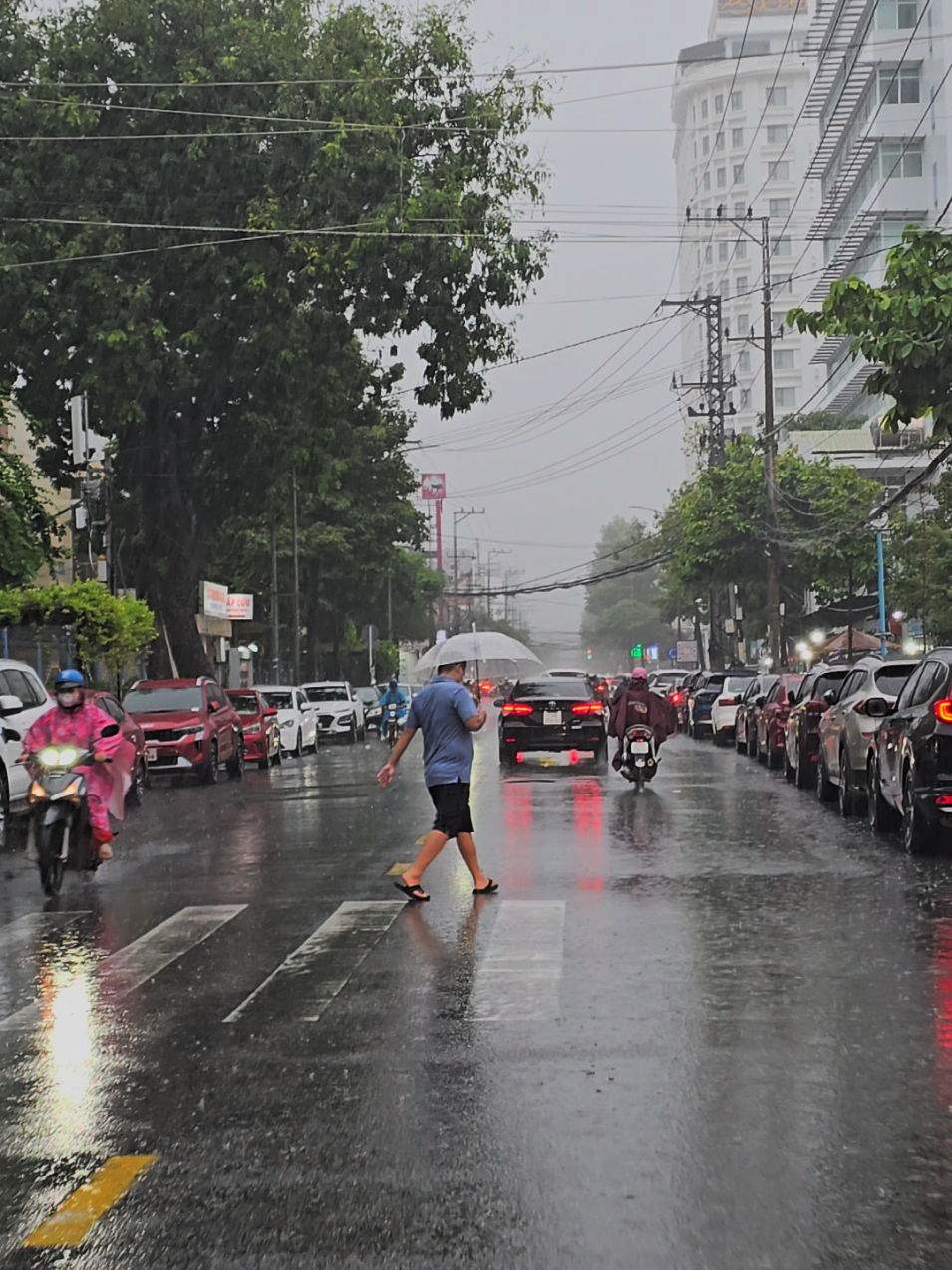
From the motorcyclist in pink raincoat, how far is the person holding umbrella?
9.06ft

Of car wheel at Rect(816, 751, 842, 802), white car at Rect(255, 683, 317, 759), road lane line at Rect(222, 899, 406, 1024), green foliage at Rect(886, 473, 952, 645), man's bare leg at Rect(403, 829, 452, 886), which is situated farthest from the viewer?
green foliage at Rect(886, 473, 952, 645)

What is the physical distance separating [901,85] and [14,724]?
70264 millimetres

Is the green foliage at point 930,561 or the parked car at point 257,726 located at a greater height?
the green foliage at point 930,561

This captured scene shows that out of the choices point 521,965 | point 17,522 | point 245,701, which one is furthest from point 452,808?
point 245,701

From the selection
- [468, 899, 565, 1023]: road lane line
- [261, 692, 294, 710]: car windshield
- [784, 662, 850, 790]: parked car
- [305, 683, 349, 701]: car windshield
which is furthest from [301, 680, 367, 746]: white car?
[468, 899, 565, 1023]: road lane line

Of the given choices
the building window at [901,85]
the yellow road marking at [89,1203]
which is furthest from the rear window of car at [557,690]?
the building window at [901,85]

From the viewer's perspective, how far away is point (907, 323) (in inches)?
600

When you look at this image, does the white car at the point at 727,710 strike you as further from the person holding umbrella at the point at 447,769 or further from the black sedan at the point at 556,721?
the person holding umbrella at the point at 447,769

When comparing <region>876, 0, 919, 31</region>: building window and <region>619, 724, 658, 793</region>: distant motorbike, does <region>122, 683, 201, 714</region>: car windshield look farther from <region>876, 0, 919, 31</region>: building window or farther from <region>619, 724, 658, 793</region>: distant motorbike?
<region>876, 0, 919, 31</region>: building window

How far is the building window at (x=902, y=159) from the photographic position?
255 ft

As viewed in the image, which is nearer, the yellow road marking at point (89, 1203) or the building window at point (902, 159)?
the yellow road marking at point (89, 1203)

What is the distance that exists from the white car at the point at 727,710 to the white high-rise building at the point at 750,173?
107383mm

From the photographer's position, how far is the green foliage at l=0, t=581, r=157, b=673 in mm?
30391

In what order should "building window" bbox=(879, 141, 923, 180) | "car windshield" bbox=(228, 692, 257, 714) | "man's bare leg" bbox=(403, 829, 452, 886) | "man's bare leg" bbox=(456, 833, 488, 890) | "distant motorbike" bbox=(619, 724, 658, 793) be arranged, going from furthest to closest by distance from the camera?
"building window" bbox=(879, 141, 923, 180) → "car windshield" bbox=(228, 692, 257, 714) → "distant motorbike" bbox=(619, 724, 658, 793) → "man's bare leg" bbox=(456, 833, 488, 890) → "man's bare leg" bbox=(403, 829, 452, 886)
